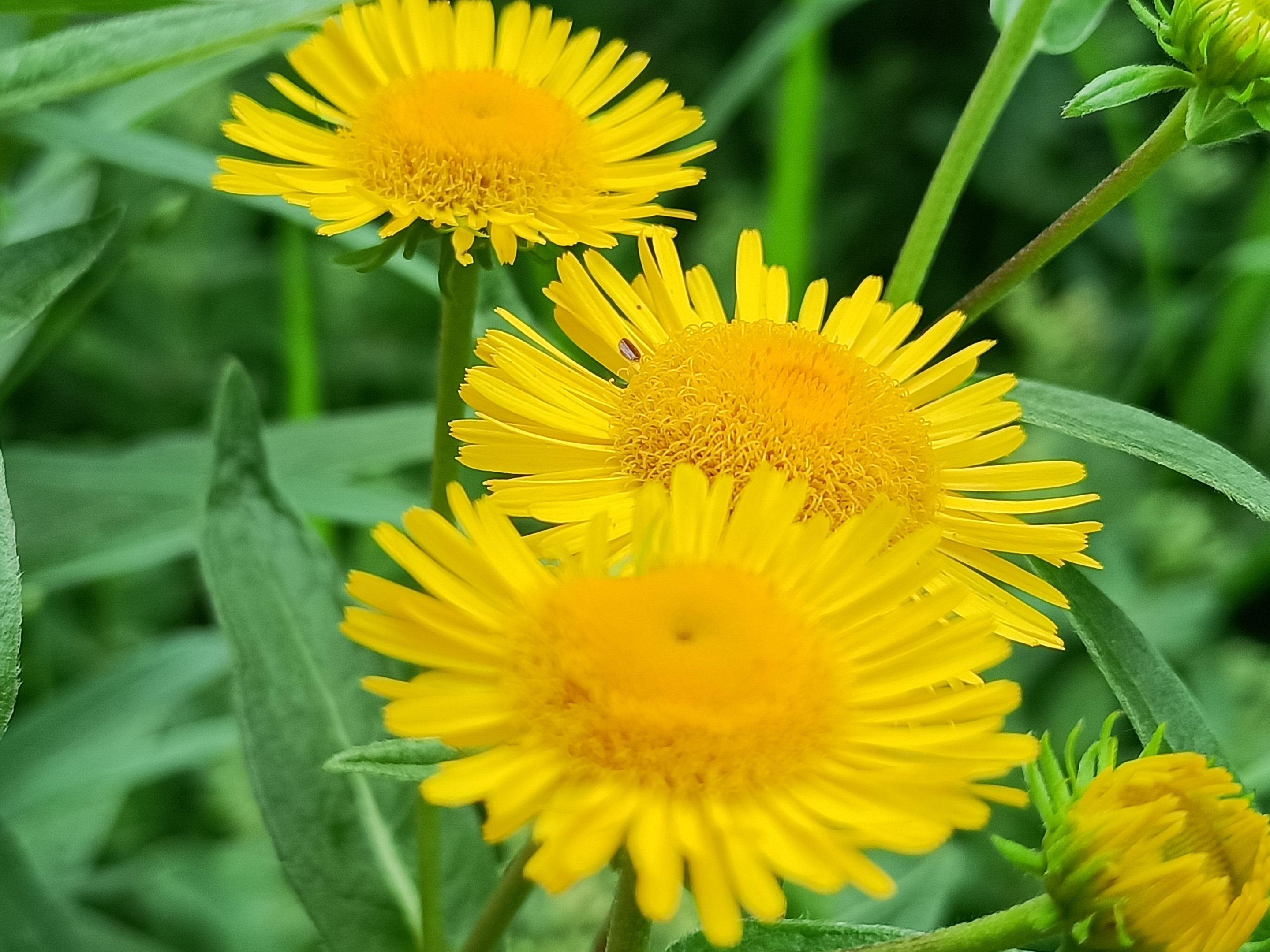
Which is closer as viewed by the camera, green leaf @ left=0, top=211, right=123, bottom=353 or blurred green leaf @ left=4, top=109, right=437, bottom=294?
green leaf @ left=0, top=211, right=123, bottom=353

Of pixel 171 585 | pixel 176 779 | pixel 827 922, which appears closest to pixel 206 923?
pixel 176 779

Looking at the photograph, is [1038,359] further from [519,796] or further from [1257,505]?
[519,796]

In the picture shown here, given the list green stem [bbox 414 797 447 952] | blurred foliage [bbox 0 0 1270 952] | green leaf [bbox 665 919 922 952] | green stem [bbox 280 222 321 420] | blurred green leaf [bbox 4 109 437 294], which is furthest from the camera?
green stem [bbox 280 222 321 420]

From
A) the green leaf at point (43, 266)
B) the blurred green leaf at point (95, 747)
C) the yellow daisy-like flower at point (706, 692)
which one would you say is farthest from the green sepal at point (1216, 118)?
the blurred green leaf at point (95, 747)

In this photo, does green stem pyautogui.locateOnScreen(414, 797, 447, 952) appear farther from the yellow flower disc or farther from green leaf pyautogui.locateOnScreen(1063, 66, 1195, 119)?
green leaf pyautogui.locateOnScreen(1063, 66, 1195, 119)

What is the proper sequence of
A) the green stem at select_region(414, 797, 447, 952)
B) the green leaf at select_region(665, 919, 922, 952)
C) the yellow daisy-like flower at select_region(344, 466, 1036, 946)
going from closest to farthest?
the yellow daisy-like flower at select_region(344, 466, 1036, 946)
the green leaf at select_region(665, 919, 922, 952)
the green stem at select_region(414, 797, 447, 952)


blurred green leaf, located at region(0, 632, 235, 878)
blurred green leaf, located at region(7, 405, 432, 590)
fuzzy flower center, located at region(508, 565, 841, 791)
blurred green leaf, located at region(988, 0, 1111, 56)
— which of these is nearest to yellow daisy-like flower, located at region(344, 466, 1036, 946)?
fuzzy flower center, located at region(508, 565, 841, 791)
